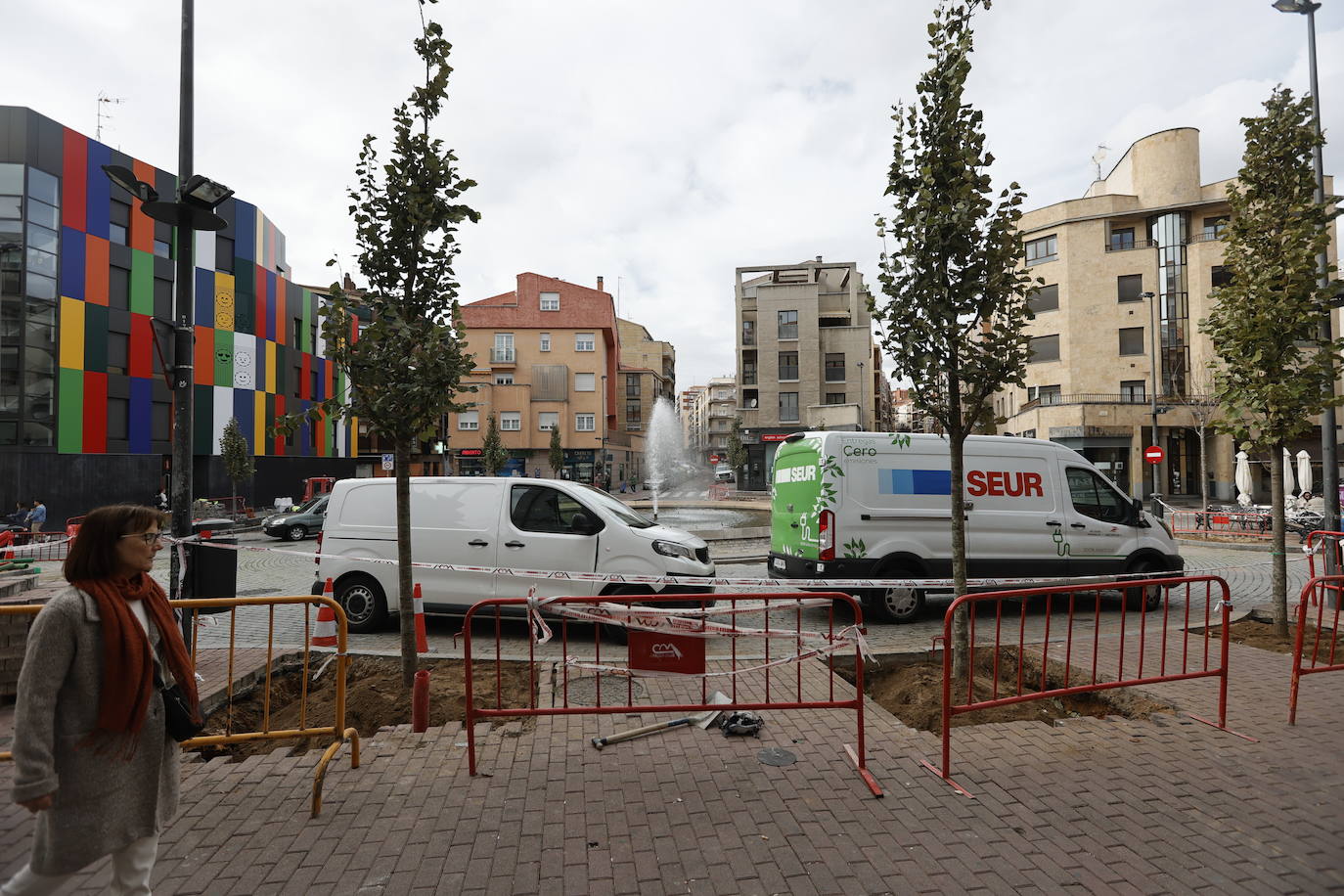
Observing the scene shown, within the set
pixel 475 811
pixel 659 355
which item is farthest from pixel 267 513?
pixel 659 355

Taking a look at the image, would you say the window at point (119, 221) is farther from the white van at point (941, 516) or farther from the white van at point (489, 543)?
the white van at point (941, 516)

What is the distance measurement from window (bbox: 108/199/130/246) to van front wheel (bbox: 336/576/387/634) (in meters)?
28.2

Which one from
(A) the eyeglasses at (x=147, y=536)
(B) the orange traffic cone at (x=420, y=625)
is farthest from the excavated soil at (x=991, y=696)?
(A) the eyeglasses at (x=147, y=536)

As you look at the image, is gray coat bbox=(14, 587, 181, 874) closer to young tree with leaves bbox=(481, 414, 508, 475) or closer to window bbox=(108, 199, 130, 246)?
window bbox=(108, 199, 130, 246)

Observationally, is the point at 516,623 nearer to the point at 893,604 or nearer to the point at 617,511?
the point at 617,511

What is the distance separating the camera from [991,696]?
539 cm

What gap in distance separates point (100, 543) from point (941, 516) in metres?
8.29

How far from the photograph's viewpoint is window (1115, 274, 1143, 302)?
3816 centimetres

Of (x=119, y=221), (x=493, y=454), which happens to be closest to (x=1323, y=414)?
(x=119, y=221)

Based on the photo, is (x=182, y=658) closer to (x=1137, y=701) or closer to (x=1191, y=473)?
(x=1137, y=701)

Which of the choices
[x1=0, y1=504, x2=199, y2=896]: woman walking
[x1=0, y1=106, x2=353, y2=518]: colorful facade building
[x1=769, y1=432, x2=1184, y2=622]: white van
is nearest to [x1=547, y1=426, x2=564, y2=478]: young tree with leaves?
[x1=0, y1=106, x2=353, y2=518]: colorful facade building

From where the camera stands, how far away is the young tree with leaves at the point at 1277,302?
22.8 feet

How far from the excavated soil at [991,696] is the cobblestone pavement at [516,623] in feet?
2.03

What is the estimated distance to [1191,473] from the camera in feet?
123
